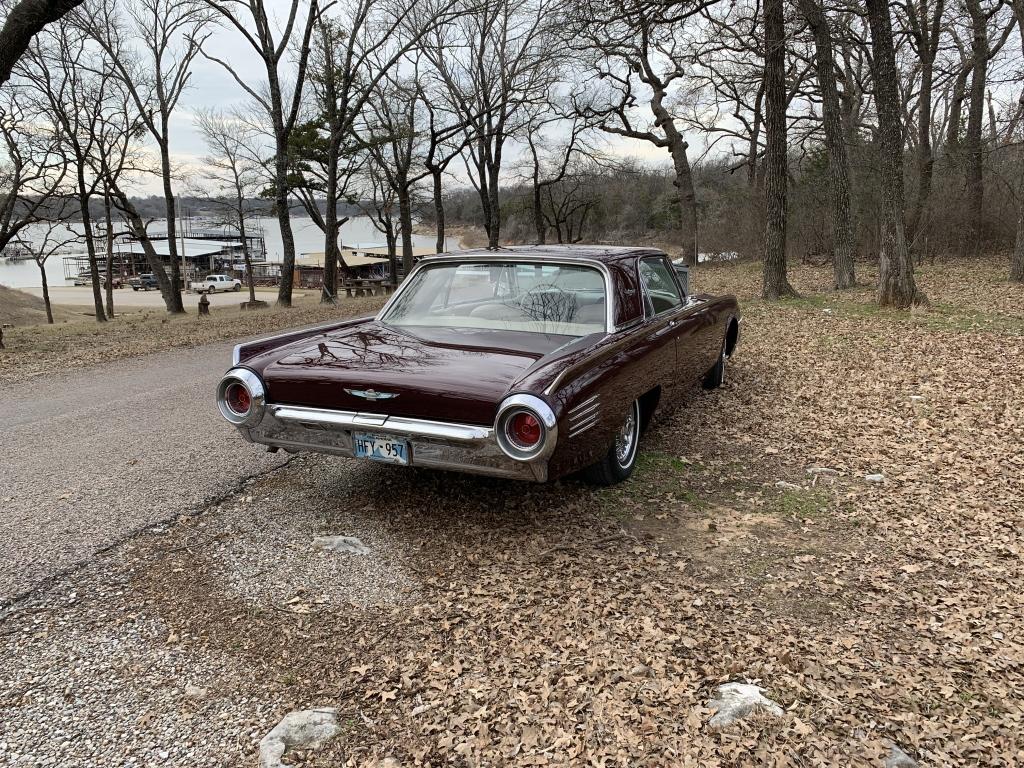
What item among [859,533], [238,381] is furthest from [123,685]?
[859,533]

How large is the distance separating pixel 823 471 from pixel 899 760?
2671 millimetres

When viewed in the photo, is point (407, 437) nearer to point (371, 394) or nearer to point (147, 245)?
point (371, 394)

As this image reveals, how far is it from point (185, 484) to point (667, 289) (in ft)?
12.0

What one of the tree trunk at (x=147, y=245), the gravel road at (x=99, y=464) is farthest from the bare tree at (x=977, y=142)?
the tree trunk at (x=147, y=245)

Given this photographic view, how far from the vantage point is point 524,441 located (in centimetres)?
312

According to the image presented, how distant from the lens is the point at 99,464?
4.88 metres

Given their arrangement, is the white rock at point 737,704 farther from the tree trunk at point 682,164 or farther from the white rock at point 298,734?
the tree trunk at point 682,164

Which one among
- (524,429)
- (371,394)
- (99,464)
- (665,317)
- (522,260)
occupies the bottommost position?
(99,464)

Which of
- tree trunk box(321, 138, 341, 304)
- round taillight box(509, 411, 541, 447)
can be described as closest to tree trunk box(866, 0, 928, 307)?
round taillight box(509, 411, 541, 447)

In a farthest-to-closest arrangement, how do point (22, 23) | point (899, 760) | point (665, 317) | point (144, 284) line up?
point (144, 284) → point (22, 23) → point (665, 317) → point (899, 760)

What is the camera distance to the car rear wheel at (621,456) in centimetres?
403

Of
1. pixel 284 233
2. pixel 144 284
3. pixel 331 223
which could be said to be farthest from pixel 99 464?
pixel 144 284

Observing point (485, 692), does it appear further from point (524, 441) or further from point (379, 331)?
point (379, 331)

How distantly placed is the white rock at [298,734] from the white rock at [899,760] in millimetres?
1691
